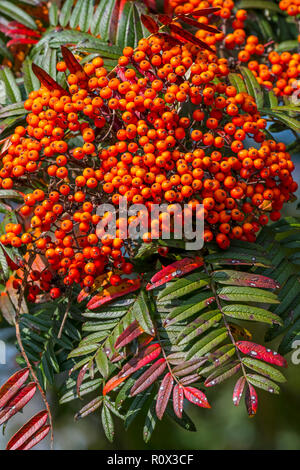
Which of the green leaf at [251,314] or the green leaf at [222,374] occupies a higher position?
the green leaf at [251,314]

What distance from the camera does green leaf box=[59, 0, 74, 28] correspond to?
1974 millimetres

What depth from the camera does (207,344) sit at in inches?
49.4

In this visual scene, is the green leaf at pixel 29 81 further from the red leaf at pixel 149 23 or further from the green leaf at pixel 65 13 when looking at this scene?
the red leaf at pixel 149 23

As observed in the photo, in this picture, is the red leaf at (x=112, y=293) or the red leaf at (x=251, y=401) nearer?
the red leaf at (x=251, y=401)

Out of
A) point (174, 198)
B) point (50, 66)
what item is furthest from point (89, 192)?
point (50, 66)

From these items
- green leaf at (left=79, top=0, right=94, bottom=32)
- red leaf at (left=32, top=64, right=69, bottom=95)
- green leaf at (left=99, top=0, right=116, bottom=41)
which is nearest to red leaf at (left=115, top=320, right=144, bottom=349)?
red leaf at (left=32, top=64, right=69, bottom=95)

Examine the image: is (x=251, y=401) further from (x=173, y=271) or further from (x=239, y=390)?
(x=173, y=271)

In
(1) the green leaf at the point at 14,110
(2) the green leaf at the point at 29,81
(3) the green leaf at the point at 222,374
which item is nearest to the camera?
(3) the green leaf at the point at 222,374

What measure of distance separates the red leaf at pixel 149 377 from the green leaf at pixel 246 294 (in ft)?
0.72

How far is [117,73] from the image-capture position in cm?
141

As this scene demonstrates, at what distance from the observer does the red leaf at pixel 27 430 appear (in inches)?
49.5

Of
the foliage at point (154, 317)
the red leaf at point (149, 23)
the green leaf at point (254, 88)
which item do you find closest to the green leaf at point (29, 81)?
the foliage at point (154, 317)

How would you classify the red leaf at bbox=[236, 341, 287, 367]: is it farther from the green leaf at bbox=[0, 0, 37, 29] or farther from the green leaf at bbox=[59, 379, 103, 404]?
the green leaf at bbox=[0, 0, 37, 29]
